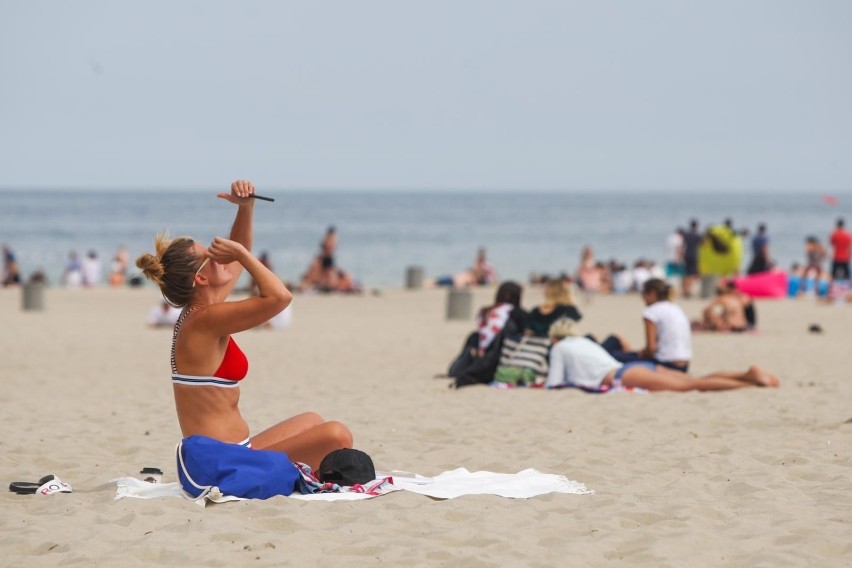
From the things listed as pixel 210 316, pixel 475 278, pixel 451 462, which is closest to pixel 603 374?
pixel 451 462

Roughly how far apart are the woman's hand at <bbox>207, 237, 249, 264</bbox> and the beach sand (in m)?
1.17

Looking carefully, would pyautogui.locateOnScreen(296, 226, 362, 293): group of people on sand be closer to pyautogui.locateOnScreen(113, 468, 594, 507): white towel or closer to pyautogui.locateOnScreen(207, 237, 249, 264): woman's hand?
pyautogui.locateOnScreen(113, 468, 594, 507): white towel

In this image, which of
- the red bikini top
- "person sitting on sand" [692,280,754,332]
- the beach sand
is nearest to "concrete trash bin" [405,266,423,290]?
"person sitting on sand" [692,280,754,332]

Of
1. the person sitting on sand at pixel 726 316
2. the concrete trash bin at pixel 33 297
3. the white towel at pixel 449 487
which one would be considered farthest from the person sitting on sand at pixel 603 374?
the concrete trash bin at pixel 33 297

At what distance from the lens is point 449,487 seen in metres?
6.27

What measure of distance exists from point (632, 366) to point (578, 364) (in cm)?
47

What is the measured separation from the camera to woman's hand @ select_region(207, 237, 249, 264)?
565 cm

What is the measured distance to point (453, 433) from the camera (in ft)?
27.8

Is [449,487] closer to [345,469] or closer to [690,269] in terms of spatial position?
[345,469]

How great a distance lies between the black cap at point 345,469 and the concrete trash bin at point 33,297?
1661 centimetres

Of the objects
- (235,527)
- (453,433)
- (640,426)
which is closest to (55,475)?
(235,527)

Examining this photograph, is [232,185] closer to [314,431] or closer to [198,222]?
[314,431]

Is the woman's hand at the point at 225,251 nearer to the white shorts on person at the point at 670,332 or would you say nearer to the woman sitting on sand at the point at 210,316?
the woman sitting on sand at the point at 210,316

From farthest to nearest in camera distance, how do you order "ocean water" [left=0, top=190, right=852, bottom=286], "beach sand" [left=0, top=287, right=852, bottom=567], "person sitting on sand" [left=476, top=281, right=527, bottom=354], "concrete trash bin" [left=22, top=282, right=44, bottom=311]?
"ocean water" [left=0, top=190, right=852, bottom=286], "concrete trash bin" [left=22, top=282, right=44, bottom=311], "person sitting on sand" [left=476, top=281, right=527, bottom=354], "beach sand" [left=0, top=287, right=852, bottom=567]
